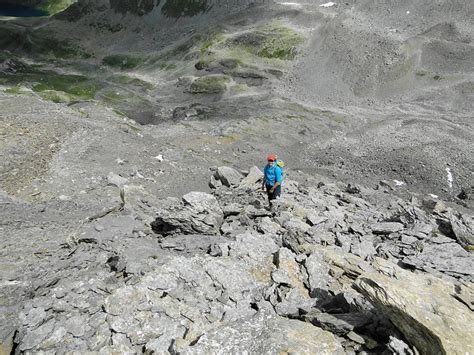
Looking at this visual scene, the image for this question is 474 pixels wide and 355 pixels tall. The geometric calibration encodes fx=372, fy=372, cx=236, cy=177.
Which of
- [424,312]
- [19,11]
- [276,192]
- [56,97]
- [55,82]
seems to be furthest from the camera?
[19,11]

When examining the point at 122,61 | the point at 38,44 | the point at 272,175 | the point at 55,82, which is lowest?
the point at 122,61

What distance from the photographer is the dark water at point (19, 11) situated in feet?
576

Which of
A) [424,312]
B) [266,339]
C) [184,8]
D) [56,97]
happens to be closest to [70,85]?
[56,97]

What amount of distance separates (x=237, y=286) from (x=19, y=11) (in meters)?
217

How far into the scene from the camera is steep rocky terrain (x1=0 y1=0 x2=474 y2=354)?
10.1 m

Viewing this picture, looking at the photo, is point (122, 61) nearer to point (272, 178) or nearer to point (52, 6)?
point (272, 178)

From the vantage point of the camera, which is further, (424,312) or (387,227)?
(387,227)

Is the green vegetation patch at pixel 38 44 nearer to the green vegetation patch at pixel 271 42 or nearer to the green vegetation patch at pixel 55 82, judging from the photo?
the green vegetation patch at pixel 55 82

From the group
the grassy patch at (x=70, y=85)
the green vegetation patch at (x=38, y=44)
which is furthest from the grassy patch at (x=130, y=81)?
the green vegetation patch at (x=38, y=44)

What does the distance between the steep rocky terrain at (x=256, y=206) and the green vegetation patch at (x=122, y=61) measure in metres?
19.4

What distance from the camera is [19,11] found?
7156 inches

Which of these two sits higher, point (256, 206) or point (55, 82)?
point (256, 206)

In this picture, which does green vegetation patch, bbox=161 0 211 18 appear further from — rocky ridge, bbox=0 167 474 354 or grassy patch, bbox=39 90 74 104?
rocky ridge, bbox=0 167 474 354

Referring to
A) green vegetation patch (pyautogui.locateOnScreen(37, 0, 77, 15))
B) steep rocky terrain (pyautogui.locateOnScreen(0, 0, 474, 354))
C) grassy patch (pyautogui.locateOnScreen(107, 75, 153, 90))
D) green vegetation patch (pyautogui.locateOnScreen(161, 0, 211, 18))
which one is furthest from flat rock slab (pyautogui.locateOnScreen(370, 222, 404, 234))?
green vegetation patch (pyautogui.locateOnScreen(37, 0, 77, 15))
